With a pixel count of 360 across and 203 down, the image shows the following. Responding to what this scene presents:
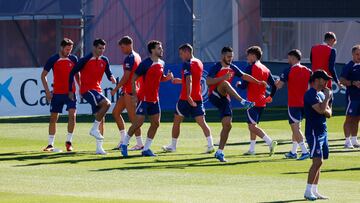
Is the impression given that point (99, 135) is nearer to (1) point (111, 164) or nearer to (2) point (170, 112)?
(1) point (111, 164)

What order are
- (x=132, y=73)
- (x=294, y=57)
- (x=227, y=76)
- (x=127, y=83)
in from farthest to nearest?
(x=127, y=83)
(x=132, y=73)
(x=294, y=57)
(x=227, y=76)

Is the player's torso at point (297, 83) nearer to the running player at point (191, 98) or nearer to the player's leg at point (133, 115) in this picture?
the running player at point (191, 98)

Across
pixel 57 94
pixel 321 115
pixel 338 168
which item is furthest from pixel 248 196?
pixel 57 94

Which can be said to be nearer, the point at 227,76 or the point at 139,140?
the point at 227,76

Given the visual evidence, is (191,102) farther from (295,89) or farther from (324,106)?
(324,106)

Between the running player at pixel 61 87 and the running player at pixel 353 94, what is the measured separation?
18.3 ft

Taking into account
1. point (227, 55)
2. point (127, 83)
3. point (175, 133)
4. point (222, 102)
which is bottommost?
point (175, 133)

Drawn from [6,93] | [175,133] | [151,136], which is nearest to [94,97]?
[151,136]

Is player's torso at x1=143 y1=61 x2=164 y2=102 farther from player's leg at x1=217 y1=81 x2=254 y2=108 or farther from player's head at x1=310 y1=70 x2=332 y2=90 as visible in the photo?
player's head at x1=310 y1=70 x2=332 y2=90

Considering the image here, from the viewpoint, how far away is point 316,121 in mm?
18875

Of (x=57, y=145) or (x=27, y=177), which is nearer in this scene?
(x=27, y=177)

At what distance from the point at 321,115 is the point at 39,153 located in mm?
8185

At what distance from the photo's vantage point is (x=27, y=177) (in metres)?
21.5

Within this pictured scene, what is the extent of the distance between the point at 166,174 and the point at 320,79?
4333 mm
